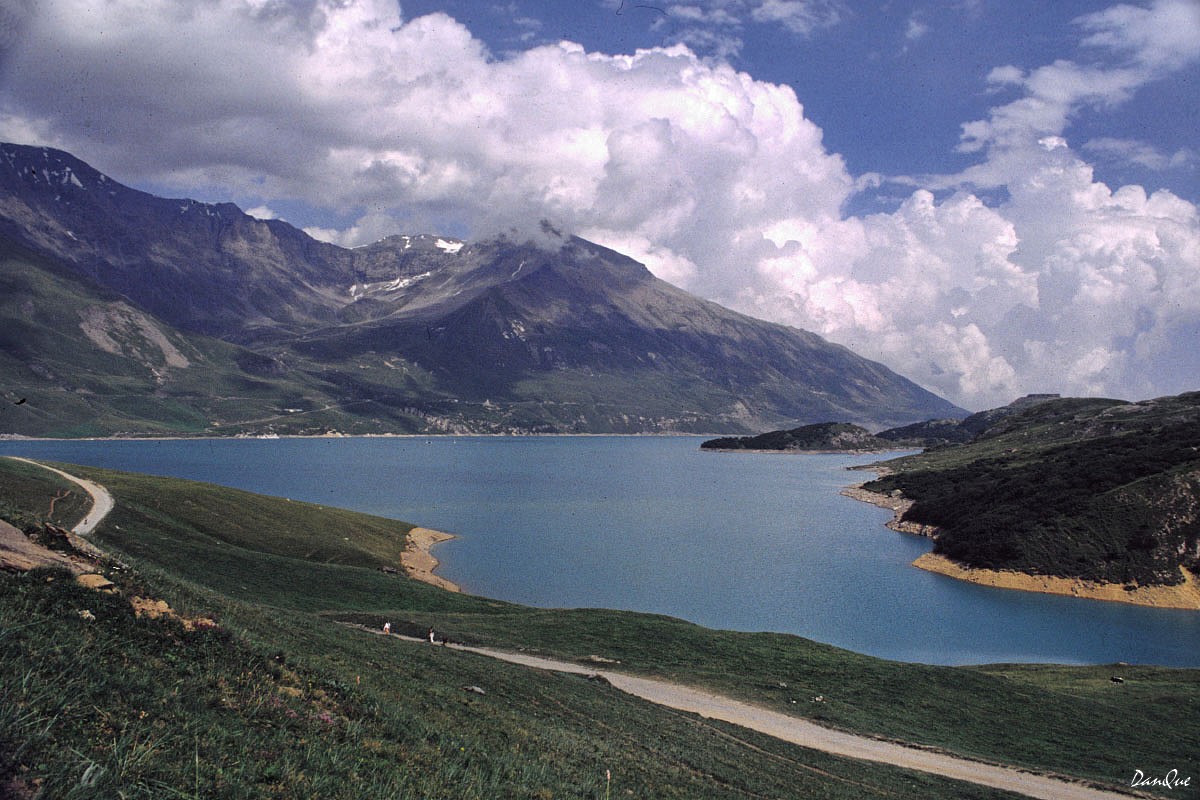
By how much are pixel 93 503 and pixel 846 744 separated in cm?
6168

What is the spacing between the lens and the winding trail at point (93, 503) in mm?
50544

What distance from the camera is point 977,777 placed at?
90.0 ft

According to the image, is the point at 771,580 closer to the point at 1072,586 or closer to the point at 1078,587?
the point at 1072,586

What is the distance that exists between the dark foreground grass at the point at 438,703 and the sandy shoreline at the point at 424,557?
16385 millimetres

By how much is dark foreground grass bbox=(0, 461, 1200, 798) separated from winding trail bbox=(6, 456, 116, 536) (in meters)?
1.31

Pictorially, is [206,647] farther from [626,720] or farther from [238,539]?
→ [238,539]

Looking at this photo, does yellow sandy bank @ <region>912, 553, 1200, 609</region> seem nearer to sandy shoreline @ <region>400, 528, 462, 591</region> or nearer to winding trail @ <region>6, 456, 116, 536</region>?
sandy shoreline @ <region>400, 528, 462, 591</region>

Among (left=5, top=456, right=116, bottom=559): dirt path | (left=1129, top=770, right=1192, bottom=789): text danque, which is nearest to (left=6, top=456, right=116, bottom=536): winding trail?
(left=5, top=456, right=116, bottom=559): dirt path

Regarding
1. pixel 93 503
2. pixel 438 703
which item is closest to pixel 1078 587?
pixel 438 703

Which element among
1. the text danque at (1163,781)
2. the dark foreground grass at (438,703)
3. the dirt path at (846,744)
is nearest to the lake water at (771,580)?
the dark foreground grass at (438,703)

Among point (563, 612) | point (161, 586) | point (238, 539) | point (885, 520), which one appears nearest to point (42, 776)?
point (161, 586)

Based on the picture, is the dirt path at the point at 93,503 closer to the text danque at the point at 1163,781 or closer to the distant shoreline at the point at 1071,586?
the text danque at the point at 1163,781

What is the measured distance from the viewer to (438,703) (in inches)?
746

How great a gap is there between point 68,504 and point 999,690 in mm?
69519
